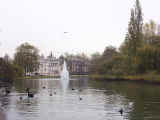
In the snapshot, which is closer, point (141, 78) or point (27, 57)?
→ point (141, 78)

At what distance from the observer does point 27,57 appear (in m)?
138

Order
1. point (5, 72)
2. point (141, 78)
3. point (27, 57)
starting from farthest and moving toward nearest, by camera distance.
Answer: point (27, 57), point (141, 78), point (5, 72)

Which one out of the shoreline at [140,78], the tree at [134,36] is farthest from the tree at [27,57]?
the tree at [134,36]

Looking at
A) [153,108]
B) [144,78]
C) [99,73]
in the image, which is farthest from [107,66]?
[153,108]

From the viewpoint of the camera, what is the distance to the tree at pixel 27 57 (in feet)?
445

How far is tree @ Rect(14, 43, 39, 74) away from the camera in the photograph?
136 m

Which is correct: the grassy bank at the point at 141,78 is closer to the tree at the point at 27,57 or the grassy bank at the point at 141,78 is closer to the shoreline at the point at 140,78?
the shoreline at the point at 140,78

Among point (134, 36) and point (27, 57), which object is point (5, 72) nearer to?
point (134, 36)

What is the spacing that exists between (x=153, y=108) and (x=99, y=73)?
79.9 m

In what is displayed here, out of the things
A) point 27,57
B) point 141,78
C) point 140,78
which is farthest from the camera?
point 27,57

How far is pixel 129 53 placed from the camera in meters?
80.3

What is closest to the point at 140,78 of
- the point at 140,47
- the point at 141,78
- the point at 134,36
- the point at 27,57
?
the point at 141,78

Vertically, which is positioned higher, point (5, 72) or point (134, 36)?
point (134, 36)

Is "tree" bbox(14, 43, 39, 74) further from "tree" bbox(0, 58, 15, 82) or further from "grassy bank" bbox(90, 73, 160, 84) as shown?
"tree" bbox(0, 58, 15, 82)
